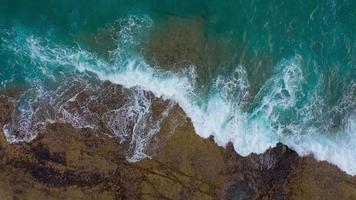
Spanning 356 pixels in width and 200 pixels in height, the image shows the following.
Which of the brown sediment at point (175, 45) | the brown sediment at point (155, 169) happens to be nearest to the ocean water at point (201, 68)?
the brown sediment at point (175, 45)

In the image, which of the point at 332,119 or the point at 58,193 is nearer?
the point at 58,193

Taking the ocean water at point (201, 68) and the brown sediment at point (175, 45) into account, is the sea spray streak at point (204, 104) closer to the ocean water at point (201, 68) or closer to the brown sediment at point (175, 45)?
the ocean water at point (201, 68)

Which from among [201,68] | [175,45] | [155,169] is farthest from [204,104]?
[155,169]

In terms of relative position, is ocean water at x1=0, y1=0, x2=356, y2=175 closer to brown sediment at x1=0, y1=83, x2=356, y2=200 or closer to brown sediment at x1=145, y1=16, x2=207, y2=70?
brown sediment at x1=145, y1=16, x2=207, y2=70

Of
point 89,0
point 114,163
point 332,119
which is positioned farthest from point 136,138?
point 332,119

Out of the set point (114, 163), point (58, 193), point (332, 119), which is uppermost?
point (332, 119)

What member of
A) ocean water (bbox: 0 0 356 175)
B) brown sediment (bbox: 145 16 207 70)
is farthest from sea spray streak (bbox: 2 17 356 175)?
brown sediment (bbox: 145 16 207 70)

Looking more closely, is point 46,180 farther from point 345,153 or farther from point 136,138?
point 345,153
